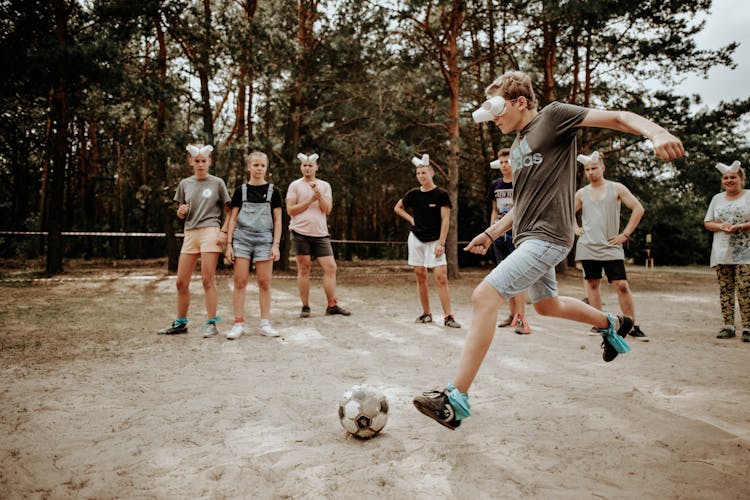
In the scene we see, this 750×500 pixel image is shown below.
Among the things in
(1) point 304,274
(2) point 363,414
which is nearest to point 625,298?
(2) point 363,414

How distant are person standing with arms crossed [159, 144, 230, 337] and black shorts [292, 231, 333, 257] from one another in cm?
127

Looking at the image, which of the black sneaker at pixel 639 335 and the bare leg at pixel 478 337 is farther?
the black sneaker at pixel 639 335

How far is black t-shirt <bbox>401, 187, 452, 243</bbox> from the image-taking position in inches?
258

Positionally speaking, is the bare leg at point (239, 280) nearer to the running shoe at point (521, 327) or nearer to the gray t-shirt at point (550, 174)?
the running shoe at point (521, 327)

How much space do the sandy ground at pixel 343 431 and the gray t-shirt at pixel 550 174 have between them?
123 cm

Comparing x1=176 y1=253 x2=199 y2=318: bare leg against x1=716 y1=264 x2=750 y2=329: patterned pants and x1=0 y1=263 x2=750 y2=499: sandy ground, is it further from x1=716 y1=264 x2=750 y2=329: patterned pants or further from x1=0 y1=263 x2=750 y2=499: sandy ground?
x1=716 y1=264 x2=750 y2=329: patterned pants

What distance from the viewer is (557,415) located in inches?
120

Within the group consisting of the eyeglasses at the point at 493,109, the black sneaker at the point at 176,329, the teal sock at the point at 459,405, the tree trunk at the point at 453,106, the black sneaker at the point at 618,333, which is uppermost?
the tree trunk at the point at 453,106

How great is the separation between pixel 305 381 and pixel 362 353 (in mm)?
1125

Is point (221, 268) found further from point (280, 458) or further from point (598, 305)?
point (280, 458)

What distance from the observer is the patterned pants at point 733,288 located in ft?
18.7

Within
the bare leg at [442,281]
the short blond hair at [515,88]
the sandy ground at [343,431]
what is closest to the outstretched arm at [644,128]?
the short blond hair at [515,88]

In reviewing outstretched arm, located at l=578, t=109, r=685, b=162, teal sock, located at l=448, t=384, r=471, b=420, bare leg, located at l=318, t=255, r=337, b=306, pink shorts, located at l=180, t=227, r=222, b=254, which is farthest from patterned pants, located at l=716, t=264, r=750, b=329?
pink shorts, located at l=180, t=227, r=222, b=254

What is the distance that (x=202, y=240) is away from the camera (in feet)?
18.5
